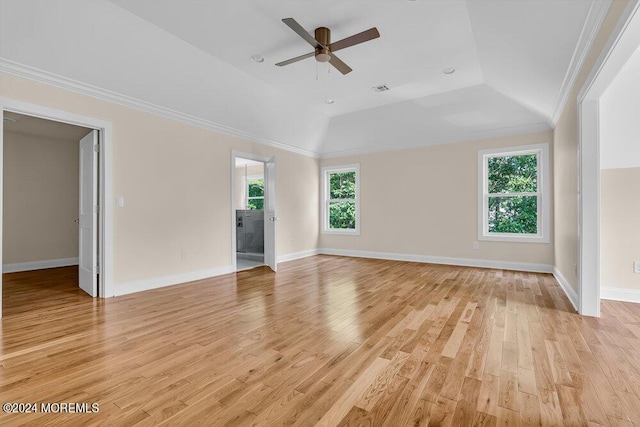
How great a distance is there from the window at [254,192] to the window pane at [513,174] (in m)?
6.22

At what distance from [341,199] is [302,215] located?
3.48 ft

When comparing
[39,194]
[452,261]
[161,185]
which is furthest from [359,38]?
[39,194]

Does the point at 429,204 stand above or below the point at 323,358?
above

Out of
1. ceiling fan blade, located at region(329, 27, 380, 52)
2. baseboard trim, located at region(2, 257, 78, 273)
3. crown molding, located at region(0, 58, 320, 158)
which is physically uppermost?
ceiling fan blade, located at region(329, 27, 380, 52)

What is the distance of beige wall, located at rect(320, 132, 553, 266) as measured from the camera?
17.9 feet

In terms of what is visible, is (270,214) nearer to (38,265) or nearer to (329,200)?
(329,200)

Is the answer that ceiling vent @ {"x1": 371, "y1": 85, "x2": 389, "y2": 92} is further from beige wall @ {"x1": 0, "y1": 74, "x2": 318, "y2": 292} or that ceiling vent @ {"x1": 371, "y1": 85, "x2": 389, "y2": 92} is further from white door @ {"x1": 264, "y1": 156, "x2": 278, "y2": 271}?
beige wall @ {"x1": 0, "y1": 74, "x2": 318, "y2": 292}

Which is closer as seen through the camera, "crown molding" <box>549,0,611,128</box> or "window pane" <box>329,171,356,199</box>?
"crown molding" <box>549,0,611,128</box>

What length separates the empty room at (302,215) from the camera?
183 cm

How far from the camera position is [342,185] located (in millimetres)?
7383

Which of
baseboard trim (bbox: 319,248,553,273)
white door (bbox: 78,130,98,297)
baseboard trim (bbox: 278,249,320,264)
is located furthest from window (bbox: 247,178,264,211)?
white door (bbox: 78,130,98,297)

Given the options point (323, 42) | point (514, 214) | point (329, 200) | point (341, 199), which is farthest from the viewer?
point (329, 200)

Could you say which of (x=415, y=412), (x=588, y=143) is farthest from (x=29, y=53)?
(x=588, y=143)

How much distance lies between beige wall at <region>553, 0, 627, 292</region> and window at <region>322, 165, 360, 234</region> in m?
3.66
